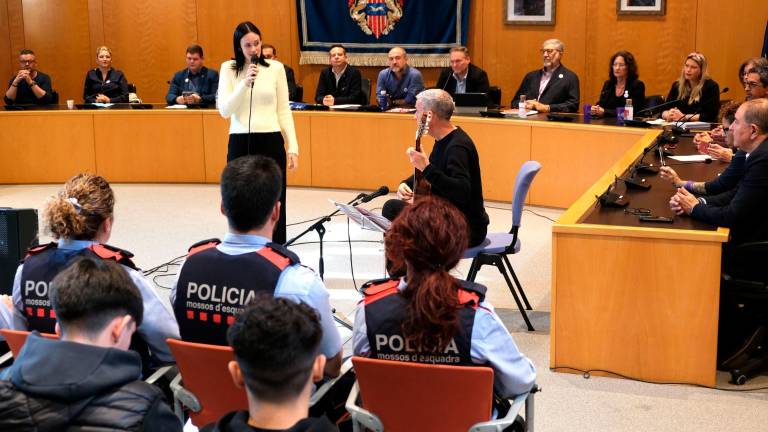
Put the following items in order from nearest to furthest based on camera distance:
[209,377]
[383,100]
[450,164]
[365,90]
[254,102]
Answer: [209,377], [450,164], [254,102], [383,100], [365,90]

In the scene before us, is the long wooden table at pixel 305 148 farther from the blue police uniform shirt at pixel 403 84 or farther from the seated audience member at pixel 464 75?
the seated audience member at pixel 464 75

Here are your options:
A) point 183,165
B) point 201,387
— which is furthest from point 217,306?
point 183,165

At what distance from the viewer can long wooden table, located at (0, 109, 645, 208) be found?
7.63m

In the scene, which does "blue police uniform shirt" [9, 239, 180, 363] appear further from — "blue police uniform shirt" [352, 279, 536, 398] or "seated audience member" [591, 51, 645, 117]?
"seated audience member" [591, 51, 645, 117]

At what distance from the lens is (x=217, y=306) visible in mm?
2762

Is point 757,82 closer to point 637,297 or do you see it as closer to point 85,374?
point 637,297

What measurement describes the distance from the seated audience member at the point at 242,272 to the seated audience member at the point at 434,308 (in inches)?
7.8

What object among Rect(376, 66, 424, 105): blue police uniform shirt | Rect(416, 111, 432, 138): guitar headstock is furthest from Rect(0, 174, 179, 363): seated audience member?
Rect(376, 66, 424, 105): blue police uniform shirt

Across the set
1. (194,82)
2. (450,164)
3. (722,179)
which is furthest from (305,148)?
(722,179)

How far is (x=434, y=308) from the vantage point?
8.18ft

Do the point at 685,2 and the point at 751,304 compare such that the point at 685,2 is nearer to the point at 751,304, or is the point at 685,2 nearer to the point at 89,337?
the point at 751,304

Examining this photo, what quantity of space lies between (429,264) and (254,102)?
3052mm

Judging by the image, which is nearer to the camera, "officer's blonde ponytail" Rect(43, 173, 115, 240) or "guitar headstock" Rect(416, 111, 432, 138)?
"officer's blonde ponytail" Rect(43, 173, 115, 240)

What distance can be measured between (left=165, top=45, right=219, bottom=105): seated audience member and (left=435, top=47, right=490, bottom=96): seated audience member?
7.21 ft
